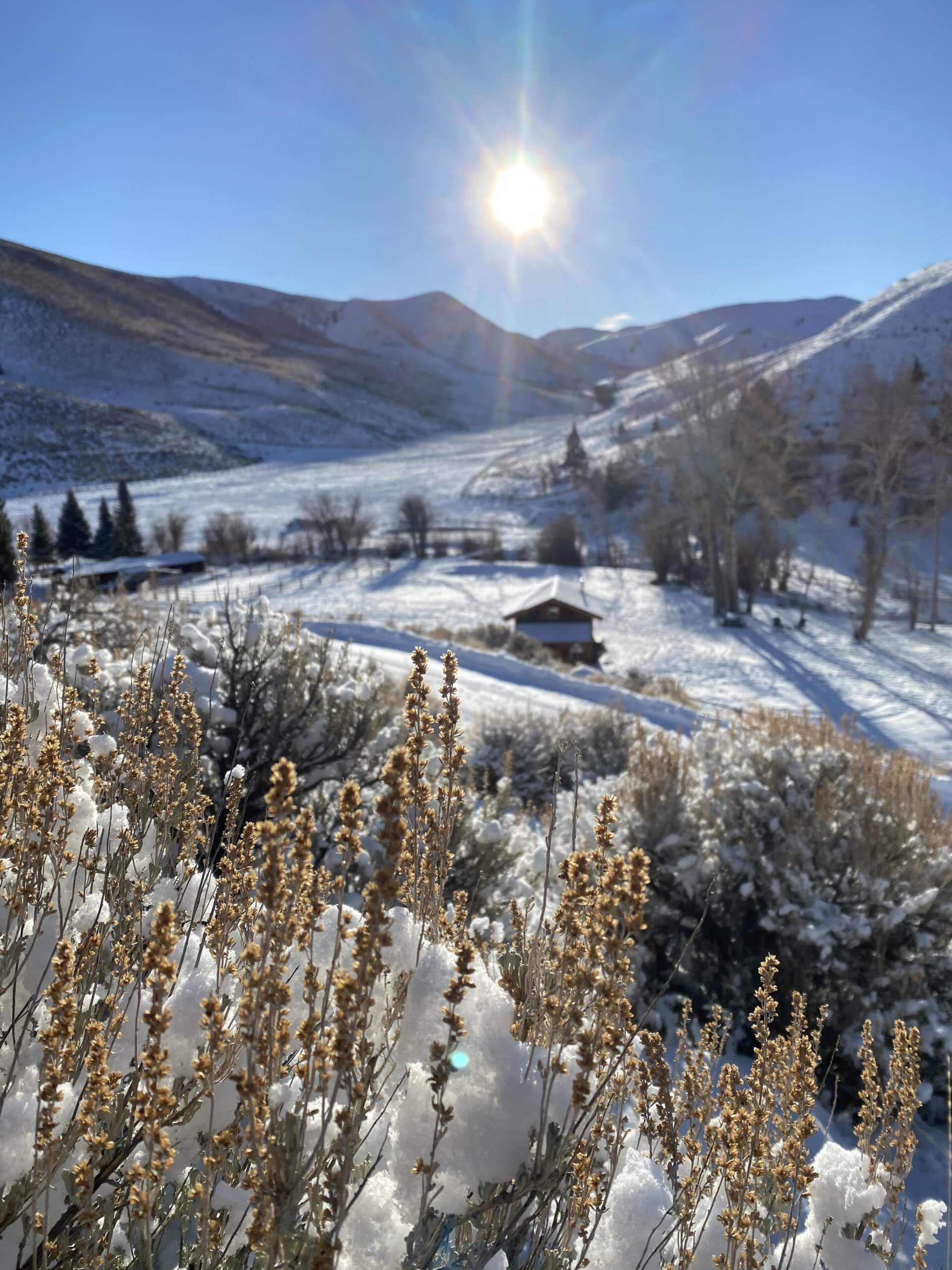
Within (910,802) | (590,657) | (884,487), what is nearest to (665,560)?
(884,487)

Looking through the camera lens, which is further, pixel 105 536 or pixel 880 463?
pixel 105 536

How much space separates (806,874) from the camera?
5.32 m

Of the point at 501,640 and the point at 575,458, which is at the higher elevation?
the point at 575,458

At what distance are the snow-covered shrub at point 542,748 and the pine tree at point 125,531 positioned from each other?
91.0 feet

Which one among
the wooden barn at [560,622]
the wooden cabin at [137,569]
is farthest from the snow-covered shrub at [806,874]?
the wooden barn at [560,622]

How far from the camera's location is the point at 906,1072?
1963 millimetres

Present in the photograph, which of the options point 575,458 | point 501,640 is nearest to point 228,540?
point 501,640

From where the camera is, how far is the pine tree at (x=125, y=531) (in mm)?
32844

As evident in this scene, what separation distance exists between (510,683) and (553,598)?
11.9 metres

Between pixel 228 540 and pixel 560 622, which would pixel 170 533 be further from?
pixel 560 622

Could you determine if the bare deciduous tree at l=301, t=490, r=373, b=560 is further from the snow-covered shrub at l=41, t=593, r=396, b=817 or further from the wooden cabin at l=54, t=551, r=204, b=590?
the snow-covered shrub at l=41, t=593, r=396, b=817

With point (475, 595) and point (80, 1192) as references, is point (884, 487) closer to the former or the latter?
point (475, 595)

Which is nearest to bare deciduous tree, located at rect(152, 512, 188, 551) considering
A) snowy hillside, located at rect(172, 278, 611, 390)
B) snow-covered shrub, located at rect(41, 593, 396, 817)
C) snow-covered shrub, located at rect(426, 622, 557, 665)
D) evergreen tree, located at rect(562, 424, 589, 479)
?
snow-covered shrub, located at rect(426, 622, 557, 665)

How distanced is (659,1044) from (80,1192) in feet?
3.82
